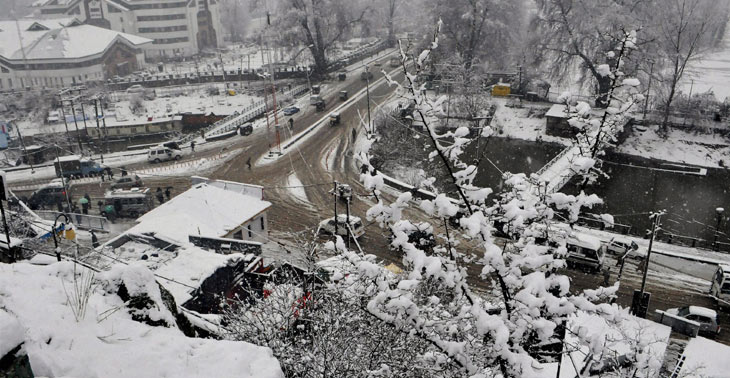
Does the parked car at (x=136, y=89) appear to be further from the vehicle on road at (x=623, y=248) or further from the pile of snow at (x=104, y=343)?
the pile of snow at (x=104, y=343)

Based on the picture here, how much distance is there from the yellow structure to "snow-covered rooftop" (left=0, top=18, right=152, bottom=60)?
157 ft

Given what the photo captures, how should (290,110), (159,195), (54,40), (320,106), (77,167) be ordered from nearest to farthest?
(159,195), (77,167), (290,110), (320,106), (54,40)

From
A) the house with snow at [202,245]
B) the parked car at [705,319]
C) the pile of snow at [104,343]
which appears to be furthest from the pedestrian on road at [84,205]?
the parked car at [705,319]

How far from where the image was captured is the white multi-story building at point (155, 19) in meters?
79.7

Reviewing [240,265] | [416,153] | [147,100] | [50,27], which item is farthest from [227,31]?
A: [240,265]

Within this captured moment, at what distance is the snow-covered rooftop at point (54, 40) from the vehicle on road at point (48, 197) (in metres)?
40.4

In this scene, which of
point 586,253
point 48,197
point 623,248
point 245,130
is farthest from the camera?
point 245,130

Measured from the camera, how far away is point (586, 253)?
21609 millimetres

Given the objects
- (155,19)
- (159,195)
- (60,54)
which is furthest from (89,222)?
(155,19)

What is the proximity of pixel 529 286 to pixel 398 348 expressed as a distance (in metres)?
2.78

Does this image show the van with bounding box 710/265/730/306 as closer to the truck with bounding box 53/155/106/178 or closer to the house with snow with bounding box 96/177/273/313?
the house with snow with bounding box 96/177/273/313

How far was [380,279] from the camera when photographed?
6746 mm

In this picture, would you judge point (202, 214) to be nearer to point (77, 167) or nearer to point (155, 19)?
point (77, 167)

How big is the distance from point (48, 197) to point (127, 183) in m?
4.18
